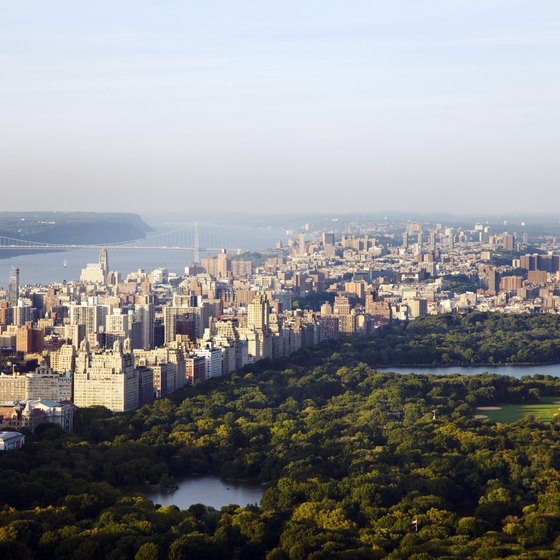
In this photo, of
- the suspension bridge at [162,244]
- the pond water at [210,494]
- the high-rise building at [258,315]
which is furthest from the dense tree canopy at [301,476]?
the suspension bridge at [162,244]

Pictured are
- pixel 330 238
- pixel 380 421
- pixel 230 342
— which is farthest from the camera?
pixel 330 238

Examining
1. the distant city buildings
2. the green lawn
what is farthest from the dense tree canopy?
the distant city buildings

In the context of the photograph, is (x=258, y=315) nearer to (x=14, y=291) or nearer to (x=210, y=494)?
(x=14, y=291)

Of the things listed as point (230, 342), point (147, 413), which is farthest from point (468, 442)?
point (230, 342)

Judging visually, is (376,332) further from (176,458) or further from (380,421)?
(176,458)

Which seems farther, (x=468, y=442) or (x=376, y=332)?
(x=376, y=332)

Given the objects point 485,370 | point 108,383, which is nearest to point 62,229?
point 485,370

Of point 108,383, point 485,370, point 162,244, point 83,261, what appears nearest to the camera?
point 108,383
